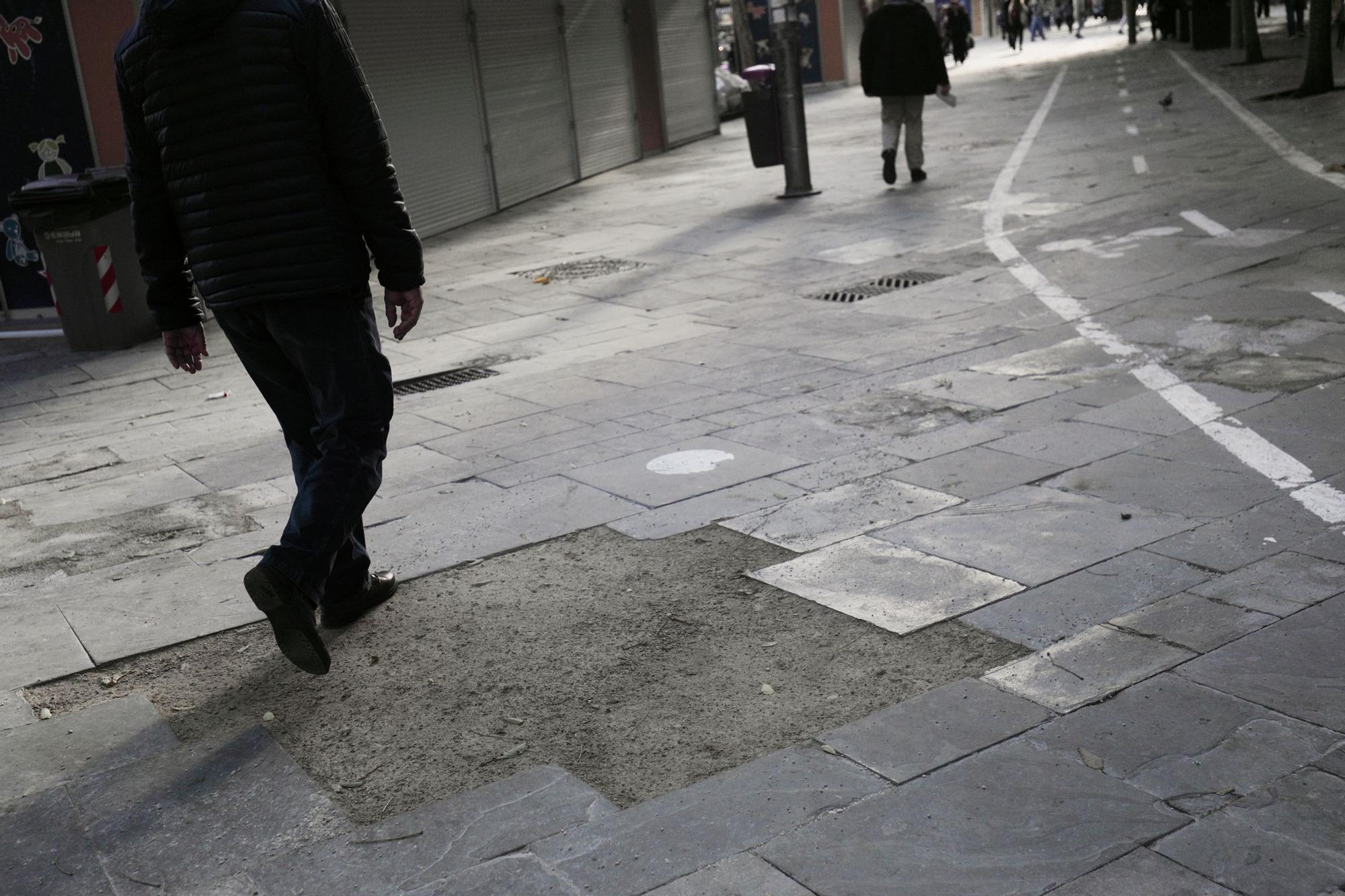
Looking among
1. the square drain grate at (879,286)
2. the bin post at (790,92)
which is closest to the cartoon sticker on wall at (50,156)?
the square drain grate at (879,286)

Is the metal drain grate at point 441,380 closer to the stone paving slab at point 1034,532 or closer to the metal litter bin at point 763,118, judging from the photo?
the stone paving slab at point 1034,532

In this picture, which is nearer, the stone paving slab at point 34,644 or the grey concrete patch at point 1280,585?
the grey concrete patch at point 1280,585

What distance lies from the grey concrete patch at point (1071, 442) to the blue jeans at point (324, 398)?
8.80 ft

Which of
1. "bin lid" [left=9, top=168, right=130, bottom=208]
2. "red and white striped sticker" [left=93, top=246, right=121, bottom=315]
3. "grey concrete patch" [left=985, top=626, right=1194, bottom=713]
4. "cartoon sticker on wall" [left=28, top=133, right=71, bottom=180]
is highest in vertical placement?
"cartoon sticker on wall" [left=28, top=133, right=71, bottom=180]

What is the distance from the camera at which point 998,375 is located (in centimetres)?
684

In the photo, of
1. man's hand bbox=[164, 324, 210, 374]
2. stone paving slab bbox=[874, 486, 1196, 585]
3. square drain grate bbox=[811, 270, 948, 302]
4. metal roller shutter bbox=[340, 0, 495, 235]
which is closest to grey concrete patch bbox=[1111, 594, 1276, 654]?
stone paving slab bbox=[874, 486, 1196, 585]

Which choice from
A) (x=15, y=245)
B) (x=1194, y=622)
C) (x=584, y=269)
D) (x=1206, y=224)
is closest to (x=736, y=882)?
(x=1194, y=622)

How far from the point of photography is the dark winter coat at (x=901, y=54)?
14172 millimetres

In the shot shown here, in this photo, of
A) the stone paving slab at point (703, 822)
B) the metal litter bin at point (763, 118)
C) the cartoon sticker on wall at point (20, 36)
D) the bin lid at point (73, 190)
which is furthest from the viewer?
the metal litter bin at point (763, 118)

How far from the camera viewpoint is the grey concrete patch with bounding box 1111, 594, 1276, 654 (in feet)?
11.8

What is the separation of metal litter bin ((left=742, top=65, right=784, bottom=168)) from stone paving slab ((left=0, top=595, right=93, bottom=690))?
1165cm

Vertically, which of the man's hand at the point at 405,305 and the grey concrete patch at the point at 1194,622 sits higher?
the man's hand at the point at 405,305

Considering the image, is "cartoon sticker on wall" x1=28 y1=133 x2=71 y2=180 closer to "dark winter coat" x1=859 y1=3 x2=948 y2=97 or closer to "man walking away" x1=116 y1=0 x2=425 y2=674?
"dark winter coat" x1=859 y1=3 x2=948 y2=97

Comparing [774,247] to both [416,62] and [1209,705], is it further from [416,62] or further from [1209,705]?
[1209,705]
